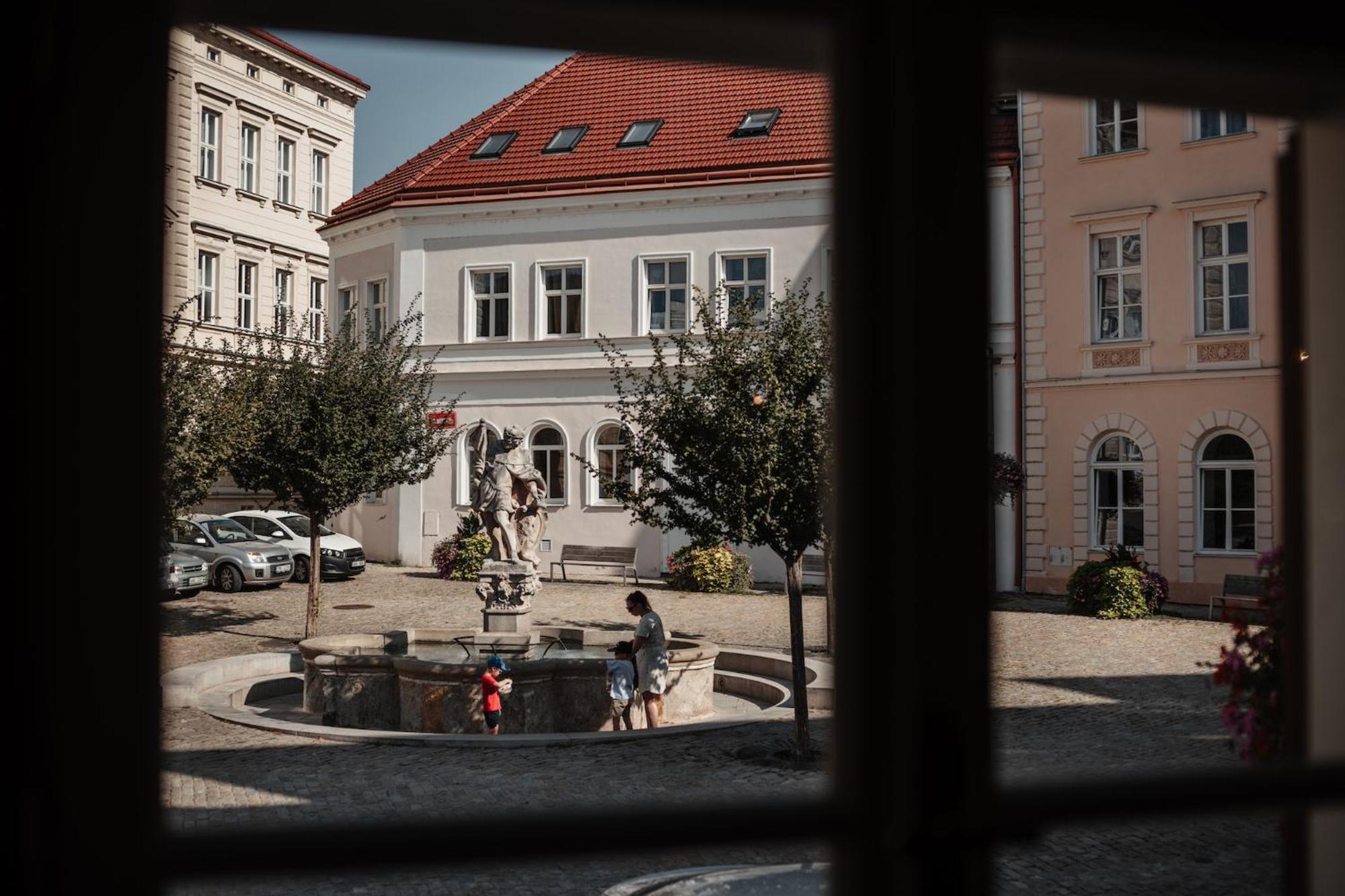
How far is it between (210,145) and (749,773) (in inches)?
890

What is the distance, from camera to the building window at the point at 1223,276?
19531 mm

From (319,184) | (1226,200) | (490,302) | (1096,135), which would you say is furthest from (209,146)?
(1226,200)

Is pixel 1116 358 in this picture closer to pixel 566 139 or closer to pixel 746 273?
pixel 746 273

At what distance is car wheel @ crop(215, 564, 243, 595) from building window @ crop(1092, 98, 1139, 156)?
15486mm

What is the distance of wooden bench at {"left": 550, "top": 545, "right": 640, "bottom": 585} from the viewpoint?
23078 millimetres

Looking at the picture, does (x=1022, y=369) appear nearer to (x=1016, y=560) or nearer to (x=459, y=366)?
(x=1016, y=560)

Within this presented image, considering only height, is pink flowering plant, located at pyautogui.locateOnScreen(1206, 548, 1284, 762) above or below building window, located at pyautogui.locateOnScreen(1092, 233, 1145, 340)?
below

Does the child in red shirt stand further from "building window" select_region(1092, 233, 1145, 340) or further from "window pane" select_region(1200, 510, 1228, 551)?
"building window" select_region(1092, 233, 1145, 340)

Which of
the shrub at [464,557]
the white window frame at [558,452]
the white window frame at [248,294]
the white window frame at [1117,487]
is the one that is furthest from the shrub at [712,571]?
the white window frame at [248,294]

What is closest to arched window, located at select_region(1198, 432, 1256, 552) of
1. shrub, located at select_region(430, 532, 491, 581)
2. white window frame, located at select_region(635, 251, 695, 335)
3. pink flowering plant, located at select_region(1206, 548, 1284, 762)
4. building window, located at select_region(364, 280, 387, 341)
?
white window frame, located at select_region(635, 251, 695, 335)

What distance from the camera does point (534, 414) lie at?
81.3 ft

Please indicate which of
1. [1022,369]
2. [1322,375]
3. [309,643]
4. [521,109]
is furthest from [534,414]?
[1322,375]

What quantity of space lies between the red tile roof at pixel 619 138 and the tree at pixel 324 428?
26.5 feet

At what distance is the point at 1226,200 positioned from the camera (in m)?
19.5
